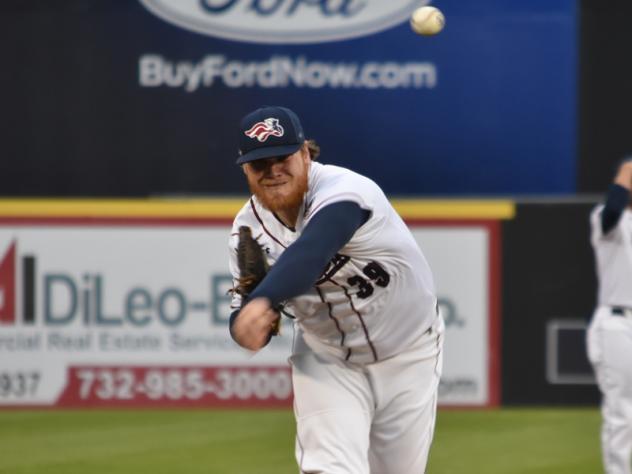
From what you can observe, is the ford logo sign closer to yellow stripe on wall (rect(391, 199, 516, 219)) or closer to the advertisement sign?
yellow stripe on wall (rect(391, 199, 516, 219))

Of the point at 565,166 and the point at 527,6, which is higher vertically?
the point at 527,6

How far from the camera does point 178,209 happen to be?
9664 mm

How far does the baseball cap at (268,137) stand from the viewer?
4.21 meters

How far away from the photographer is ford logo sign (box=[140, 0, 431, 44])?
35.3ft

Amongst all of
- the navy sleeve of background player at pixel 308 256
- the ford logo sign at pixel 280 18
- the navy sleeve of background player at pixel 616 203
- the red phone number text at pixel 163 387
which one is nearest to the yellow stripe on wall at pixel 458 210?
the red phone number text at pixel 163 387

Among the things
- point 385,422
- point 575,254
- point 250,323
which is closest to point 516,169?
point 575,254

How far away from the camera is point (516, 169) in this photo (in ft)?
35.3

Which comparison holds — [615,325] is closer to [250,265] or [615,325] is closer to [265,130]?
[250,265]

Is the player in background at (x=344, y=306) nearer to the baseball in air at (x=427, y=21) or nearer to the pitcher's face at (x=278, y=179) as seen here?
the pitcher's face at (x=278, y=179)

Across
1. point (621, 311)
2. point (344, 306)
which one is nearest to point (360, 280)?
point (344, 306)

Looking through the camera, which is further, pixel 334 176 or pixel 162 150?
pixel 162 150

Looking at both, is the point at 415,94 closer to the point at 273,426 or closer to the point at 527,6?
the point at 527,6

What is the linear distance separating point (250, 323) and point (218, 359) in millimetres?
5761

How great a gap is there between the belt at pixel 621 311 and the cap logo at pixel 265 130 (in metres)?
3.64
